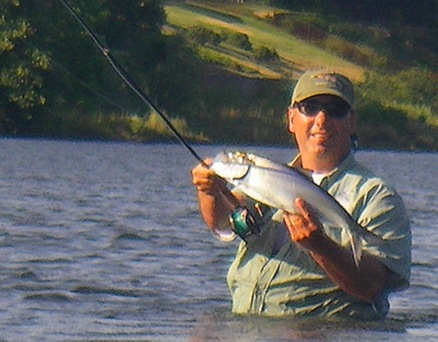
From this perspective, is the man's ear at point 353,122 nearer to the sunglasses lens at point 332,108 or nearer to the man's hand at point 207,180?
the sunglasses lens at point 332,108

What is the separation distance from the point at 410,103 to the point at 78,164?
32.9 metres

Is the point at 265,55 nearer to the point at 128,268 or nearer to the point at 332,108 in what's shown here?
the point at 128,268

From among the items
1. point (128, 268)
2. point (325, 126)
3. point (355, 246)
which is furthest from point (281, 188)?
point (128, 268)

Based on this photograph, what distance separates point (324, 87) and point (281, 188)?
2.50ft

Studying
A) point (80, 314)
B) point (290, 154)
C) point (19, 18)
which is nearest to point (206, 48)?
point (19, 18)

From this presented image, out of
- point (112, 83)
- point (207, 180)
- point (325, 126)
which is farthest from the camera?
point (112, 83)

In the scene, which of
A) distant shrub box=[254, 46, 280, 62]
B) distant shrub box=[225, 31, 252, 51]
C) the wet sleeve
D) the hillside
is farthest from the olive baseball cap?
distant shrub box=[225, 31, 252, 51]

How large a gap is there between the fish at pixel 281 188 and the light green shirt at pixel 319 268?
345 millimetres

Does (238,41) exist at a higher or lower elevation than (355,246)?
lower

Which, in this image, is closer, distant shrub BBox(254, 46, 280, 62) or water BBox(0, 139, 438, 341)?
water BBox(0, 139, 438, 341)

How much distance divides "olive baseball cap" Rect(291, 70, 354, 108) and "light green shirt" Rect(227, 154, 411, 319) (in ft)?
1.08

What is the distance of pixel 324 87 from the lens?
880 cm

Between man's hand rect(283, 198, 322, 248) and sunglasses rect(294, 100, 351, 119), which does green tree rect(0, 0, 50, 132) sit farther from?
man's hand rect(283, 198, 322, 248)

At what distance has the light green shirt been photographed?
28.7 feet
